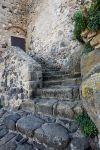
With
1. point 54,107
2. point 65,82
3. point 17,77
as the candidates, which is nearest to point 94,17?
point 54,107

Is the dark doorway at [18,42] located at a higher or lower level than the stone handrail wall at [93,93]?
higher

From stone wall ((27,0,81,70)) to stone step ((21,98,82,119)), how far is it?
3.03 meters

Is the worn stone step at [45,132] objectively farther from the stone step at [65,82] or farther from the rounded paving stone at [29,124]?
the stone step at [65,82]

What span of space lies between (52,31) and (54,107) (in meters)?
5.27

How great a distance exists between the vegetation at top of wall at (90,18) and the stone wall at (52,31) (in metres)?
3.63

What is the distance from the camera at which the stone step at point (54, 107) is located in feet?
10.2

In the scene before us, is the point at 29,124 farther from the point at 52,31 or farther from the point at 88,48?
the point at 52,31

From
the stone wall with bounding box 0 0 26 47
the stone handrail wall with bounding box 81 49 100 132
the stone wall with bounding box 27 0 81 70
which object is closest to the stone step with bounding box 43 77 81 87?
the stone handrail wall with bounding box 81 49 100 132

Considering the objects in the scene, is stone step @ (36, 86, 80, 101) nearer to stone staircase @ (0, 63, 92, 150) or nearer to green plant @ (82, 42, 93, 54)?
stone staircase @ (0, 63, 92, 150)

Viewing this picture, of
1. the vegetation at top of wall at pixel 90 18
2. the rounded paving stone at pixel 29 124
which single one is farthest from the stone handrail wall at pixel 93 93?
the rounded paving stone at pixel 29 124

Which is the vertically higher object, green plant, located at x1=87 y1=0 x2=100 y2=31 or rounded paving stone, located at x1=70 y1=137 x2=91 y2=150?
green plant, located at x1=87 y1=0 x2=100 y2=31

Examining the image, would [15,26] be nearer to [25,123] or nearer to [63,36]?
[63,36]

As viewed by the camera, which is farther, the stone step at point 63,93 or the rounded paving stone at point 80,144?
the stone step at point 63,93

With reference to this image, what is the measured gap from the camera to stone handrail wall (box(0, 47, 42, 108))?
14.7 feet
